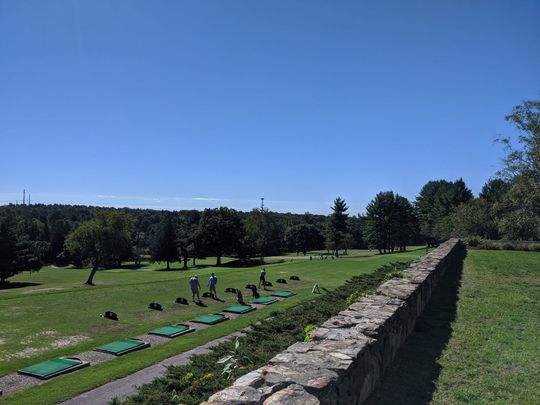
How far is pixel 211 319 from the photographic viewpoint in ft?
60.2

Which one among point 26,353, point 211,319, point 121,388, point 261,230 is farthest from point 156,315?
point 261,230

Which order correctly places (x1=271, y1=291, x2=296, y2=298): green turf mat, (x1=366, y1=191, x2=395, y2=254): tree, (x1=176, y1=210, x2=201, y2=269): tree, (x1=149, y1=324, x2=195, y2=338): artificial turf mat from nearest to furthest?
1. (x1=149, y1=324, x2=195, y2=338): artificial turf mat
2. (x1=271, y1=291, x2=296, y2=298): green turf mat
3. (x1=176, y1=210, x2=201, y2=269): tree
4. (x1=366, y1=191, x2=395, y2=254): tree

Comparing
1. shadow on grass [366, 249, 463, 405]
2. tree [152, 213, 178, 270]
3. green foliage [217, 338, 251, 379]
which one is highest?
tree [152, 213, 178, 270]

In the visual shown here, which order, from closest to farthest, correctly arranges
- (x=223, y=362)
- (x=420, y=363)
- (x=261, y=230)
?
(x=223, y=362) → (x=420, y=363) → (x=261, y=230)

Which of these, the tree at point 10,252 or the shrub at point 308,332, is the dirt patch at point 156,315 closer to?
the shrub at point 308,332

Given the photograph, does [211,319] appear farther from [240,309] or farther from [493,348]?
[493,348]

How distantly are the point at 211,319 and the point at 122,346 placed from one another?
4.75 metres

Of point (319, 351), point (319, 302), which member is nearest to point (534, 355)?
point (319, 351)

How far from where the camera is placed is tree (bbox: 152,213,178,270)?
69.4 metres

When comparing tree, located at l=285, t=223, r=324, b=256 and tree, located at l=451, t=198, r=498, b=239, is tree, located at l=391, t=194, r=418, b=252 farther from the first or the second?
tree, located at l=285, t=223, r=324, b=256

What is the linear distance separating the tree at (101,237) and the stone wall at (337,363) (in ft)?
129

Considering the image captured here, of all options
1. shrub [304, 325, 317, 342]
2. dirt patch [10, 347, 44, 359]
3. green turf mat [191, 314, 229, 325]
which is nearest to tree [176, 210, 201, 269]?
green turf mat [191, 314, 229, 325]

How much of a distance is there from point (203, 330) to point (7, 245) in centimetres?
4586

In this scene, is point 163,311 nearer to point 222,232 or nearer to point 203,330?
point 203,330
